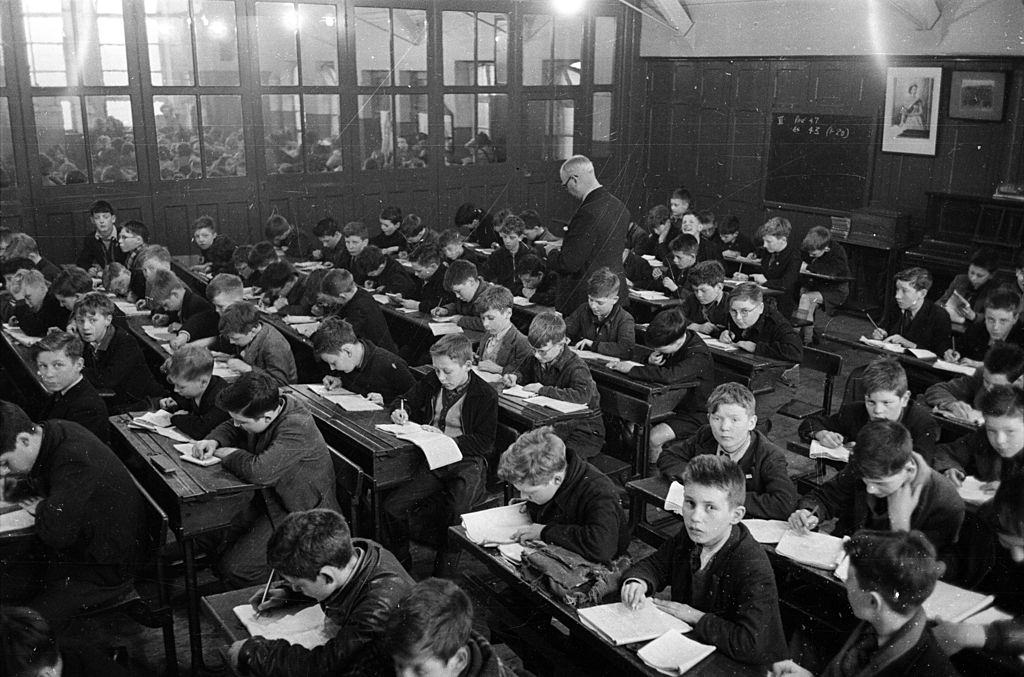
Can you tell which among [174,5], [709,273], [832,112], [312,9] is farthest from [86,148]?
[832,112]

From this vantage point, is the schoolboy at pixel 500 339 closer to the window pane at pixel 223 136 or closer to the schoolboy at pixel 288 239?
the schoolboy at pixel 288 239

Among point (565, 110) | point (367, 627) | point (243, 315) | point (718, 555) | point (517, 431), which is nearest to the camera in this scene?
point (367, 627)

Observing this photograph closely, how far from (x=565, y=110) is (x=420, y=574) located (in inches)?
324

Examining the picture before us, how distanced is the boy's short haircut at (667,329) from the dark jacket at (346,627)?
2493mm

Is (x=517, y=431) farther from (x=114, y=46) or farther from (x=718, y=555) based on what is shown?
(x=114, y=46)

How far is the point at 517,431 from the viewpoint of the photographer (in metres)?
4.30

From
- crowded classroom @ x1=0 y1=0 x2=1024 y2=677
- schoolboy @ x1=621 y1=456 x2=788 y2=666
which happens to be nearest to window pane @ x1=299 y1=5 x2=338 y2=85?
crowded classroom @ x1=0 y1=0 x2=1024 y2=677

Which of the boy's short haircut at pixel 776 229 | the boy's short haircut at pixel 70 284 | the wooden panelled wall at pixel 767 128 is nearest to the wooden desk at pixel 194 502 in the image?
the boy's short haircut at pixel 70 284

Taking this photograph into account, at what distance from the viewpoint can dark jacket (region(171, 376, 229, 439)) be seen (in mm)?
4082

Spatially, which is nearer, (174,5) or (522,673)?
(522,673)

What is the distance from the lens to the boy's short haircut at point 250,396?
3641 mm

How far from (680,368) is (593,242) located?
165cm

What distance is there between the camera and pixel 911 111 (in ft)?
27.9

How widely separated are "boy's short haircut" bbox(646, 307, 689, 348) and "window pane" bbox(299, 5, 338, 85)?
6262 mm
